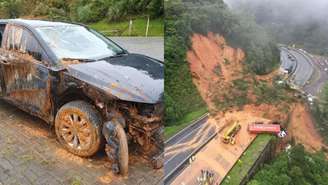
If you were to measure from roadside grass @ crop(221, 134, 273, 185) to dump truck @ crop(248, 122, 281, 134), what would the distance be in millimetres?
29

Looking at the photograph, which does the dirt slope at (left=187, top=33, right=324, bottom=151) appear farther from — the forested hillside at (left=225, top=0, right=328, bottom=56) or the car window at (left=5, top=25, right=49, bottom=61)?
the car window at (left=5, top=25, right=49, bottom=61)

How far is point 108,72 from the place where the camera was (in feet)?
7.33

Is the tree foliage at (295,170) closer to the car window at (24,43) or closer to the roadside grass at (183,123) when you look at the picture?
the roadside grass at (183,123)

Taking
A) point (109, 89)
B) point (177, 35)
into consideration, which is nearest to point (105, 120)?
point (109, 89)

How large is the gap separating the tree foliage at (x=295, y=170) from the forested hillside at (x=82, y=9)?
Answer: 3.68ft

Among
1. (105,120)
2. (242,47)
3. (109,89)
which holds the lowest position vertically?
(105,120)

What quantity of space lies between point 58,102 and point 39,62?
30 cm

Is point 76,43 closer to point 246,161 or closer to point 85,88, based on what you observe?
point 85,88

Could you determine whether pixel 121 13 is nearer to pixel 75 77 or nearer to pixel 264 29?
pixel 75 77

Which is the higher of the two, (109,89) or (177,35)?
(177,35)

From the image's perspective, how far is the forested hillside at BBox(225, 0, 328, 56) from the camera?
4.96ft

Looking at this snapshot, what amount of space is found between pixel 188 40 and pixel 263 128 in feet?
1.76

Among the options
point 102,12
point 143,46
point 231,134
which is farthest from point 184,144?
point 143,46

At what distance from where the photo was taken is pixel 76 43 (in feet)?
8.71
